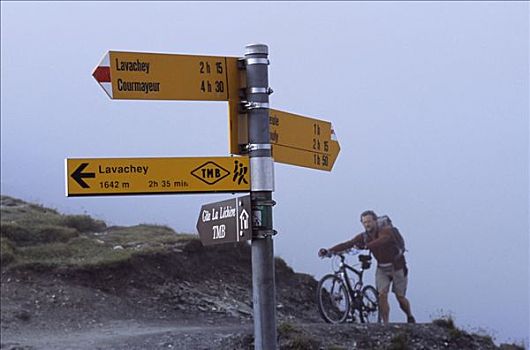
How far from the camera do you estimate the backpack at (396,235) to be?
48.3 ft

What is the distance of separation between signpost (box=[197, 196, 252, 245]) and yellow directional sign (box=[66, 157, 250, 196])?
0.40ft

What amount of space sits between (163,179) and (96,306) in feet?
30.8

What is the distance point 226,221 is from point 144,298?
9.64 metres

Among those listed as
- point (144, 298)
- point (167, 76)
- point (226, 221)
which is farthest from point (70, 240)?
point (167, 76)

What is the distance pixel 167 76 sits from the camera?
622 cm

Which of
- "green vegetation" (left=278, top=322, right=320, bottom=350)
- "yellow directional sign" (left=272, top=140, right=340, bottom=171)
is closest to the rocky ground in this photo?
"green vegetation" (left=278, top=322, right=320, bottom=350)

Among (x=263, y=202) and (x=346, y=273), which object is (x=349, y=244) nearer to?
(x=346, y=273)

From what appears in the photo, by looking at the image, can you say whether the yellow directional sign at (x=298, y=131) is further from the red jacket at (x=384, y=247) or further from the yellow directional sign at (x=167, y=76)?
the red jacket at (x=384, y=247)

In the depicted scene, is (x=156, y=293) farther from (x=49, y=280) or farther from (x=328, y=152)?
(x=328, y=152)

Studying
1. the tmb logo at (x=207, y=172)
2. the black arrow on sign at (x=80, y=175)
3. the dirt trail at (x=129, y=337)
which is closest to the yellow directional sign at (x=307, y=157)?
the tmb logo at (x=207, y=172)

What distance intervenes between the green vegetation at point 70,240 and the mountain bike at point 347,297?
11.0 ft

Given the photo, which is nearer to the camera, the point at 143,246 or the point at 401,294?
the point at 401,294

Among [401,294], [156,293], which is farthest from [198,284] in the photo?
[401,294]

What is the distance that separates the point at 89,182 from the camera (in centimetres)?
602
